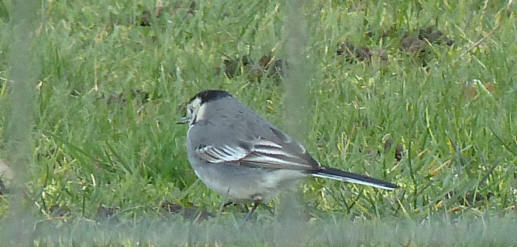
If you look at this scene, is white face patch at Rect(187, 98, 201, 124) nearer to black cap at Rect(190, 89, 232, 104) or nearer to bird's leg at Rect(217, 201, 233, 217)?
black cap at Rect(190, 89, 232, 104)

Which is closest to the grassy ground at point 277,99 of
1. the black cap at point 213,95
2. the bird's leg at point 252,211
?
the bird's leg at point 252,211

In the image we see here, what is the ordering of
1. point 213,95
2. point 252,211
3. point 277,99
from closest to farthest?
point 252,211
point 213,95
point 277,99

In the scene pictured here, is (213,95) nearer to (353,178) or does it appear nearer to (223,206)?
(223,206)

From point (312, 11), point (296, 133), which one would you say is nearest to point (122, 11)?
point (312, 11)

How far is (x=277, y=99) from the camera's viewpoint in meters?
5.25

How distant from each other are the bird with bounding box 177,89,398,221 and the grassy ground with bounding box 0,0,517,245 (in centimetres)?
10

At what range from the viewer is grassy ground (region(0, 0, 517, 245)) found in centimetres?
423

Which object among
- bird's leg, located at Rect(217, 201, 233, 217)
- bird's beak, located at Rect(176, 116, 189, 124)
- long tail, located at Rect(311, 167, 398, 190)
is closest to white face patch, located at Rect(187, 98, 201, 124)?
bird's beak, located at Rect(176, 116, 189, 124)

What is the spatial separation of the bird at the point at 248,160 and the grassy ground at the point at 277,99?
→ 10 centimetres

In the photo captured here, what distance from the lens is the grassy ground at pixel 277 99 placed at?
423cm

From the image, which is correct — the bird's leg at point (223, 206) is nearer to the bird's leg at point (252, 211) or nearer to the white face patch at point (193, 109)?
the bird's leg at point (252, 211)

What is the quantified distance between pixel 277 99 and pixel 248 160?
3.54ft

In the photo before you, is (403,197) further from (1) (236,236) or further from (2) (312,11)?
(2) (312,11)

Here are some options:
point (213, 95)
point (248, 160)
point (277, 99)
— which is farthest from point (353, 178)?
point (277, 99)
